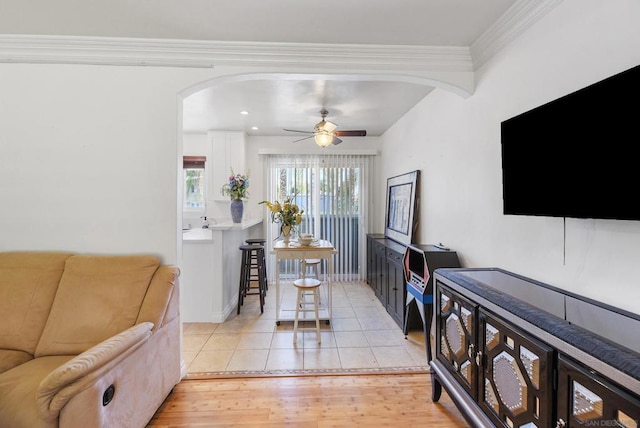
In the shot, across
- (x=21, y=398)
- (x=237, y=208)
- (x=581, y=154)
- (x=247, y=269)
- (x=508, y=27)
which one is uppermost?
(x=508, y=27)

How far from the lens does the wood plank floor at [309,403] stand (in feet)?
6.20

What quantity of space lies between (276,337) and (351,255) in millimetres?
2622

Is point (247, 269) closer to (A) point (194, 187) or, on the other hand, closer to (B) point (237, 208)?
(B) point (237, 208)

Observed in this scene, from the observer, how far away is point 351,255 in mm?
5441

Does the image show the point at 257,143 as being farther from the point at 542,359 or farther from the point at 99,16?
the point at 542,359

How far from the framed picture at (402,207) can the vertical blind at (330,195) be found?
77 centimetres

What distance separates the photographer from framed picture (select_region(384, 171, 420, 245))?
3645mm

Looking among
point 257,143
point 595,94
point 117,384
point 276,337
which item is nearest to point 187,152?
point 257,143

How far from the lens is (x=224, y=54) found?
2.32 m

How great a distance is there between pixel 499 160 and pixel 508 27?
0.88 meters

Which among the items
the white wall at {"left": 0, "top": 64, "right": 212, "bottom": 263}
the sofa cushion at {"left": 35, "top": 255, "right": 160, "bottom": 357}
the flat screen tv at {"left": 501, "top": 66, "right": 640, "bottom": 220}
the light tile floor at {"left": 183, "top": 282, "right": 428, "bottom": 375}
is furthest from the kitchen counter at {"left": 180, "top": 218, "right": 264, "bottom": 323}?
the flat screen tv at {"left": 501, "top": 66, "right": 640, "bottom": 220}

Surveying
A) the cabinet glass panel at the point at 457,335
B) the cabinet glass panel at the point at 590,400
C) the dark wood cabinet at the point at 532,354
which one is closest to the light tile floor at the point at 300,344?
the cabinet glass panel at the point at 457,335

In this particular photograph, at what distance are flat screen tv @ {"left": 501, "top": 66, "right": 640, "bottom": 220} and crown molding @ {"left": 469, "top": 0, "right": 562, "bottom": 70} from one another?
0.64 m

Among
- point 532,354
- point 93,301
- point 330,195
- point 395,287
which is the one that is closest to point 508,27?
point 532,354
